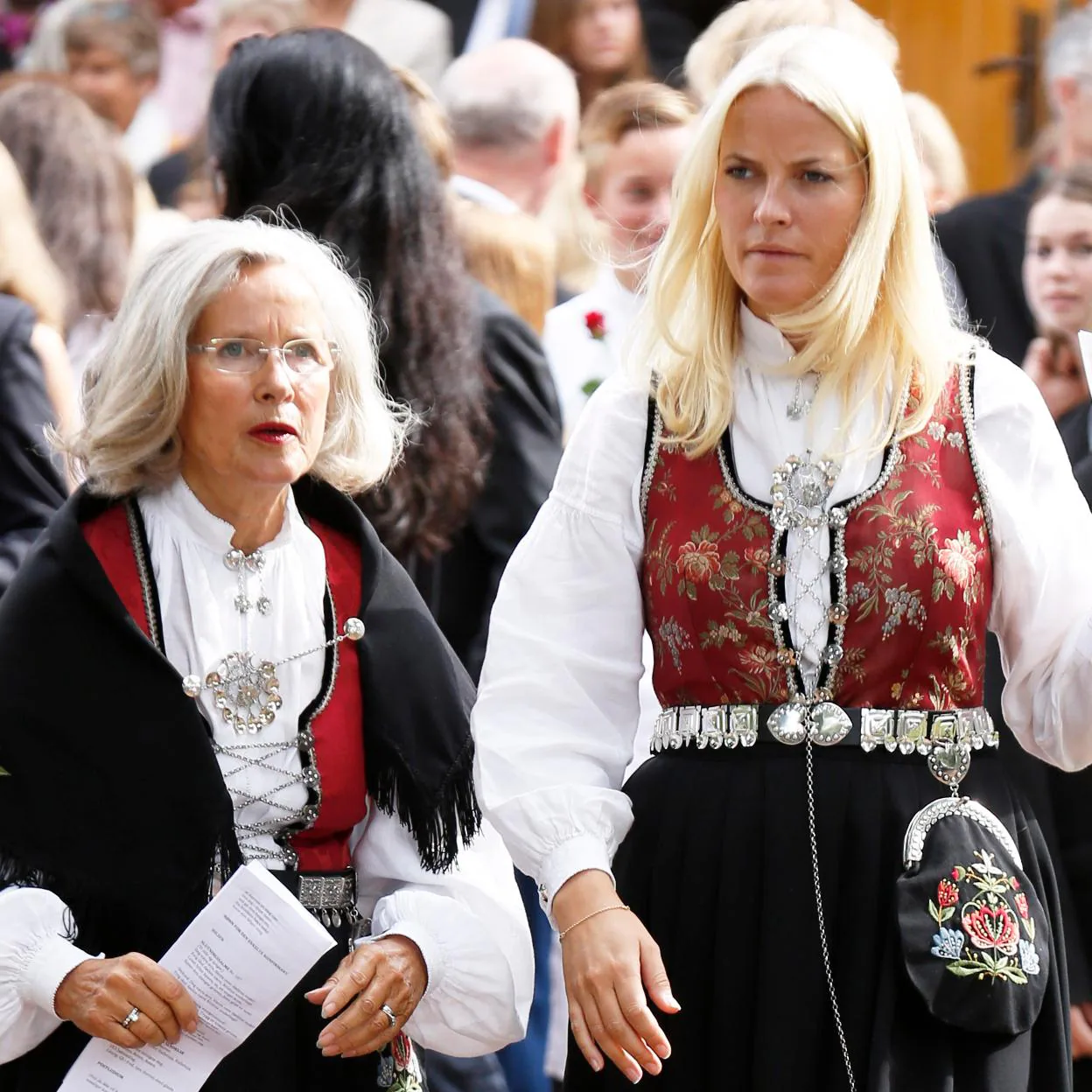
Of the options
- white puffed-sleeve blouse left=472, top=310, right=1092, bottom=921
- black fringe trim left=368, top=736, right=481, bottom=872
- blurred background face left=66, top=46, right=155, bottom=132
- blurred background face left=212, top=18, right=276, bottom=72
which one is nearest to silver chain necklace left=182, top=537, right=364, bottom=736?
black fringe trim left=368, top=736, right=481, bottom=872

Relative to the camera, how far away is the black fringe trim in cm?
354

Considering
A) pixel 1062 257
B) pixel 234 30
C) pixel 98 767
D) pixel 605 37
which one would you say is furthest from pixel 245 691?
pixel 605 37

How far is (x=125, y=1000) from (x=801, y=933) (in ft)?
3.15

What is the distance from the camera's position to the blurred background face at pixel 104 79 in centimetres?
785

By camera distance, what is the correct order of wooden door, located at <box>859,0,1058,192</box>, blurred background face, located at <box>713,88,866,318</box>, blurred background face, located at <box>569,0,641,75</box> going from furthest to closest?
wooden door, located at <box>859,0,1058,192</box> → blurred background face, located at <box>569,0,641,75</box> → blurred background face, located at <box>713,88,866,318</box>

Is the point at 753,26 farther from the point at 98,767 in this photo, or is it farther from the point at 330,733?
the point at 98,767

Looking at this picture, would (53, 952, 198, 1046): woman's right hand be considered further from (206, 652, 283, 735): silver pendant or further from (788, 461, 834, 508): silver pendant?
(788, 461, 834, 508): silver pendant

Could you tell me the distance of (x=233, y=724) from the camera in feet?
11.4

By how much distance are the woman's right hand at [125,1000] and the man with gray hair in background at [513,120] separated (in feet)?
10.9

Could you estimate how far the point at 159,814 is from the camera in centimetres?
339

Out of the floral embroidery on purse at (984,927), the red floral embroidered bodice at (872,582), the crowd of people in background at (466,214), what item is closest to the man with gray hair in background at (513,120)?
the crowd of people in background at (466,214)

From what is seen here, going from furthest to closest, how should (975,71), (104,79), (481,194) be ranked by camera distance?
(975,71) < (104,79) < (481,194)

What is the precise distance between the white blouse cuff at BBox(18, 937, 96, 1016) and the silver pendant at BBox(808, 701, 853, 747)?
1.09 m

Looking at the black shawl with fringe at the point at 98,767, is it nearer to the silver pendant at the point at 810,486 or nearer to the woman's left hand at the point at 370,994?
the woman's left hand at the point at 370,994
